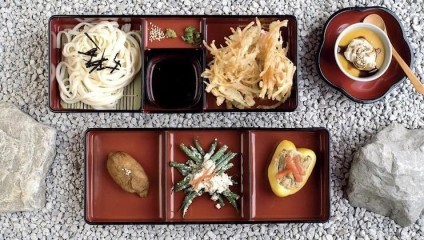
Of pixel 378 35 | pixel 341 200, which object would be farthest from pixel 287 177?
pixel 378 35

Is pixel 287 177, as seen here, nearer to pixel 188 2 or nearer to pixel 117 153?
pixel 117 153

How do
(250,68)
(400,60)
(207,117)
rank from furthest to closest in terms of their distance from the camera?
(207,117) → (400,60) → (250,68)

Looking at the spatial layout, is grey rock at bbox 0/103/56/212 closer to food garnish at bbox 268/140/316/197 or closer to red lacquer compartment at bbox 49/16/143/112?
red lacquer compartment at bbox 49/16/143/112

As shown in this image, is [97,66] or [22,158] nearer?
[97,66]

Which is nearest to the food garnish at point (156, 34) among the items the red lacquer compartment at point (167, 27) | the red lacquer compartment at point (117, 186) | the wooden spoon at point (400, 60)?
the red lacquer compartment at point (167, 27)

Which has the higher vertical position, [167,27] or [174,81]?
[167,27]

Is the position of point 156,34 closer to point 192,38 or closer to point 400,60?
point 192,38

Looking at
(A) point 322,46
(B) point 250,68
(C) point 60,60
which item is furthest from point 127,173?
(A) point 322,46
